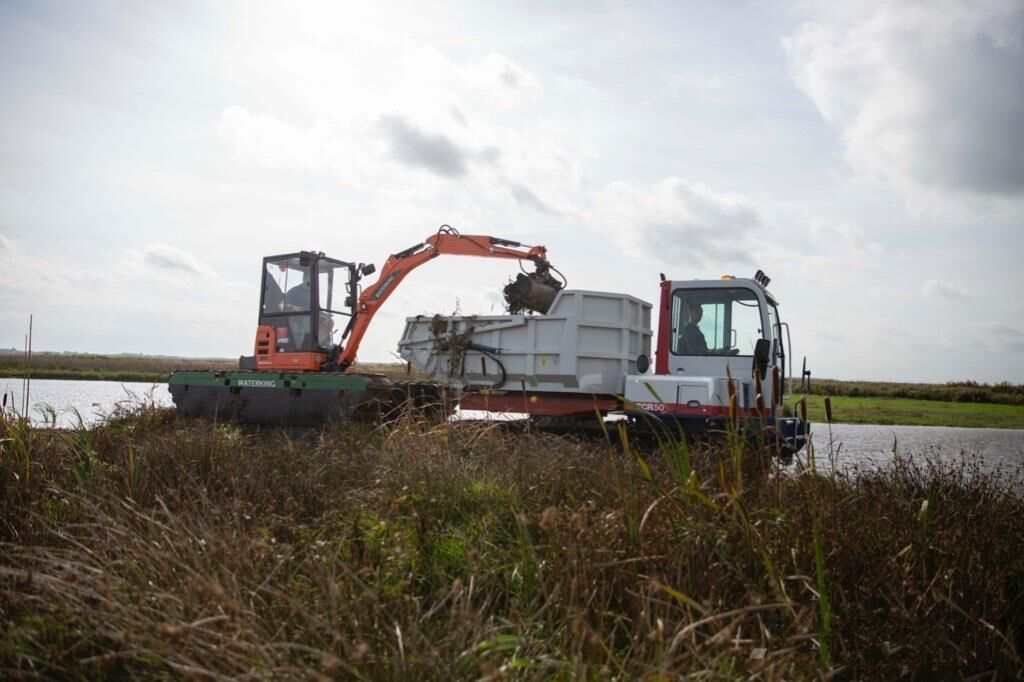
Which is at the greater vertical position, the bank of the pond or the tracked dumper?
the tracked dumper

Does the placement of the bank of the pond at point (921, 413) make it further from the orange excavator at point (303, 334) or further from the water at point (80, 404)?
the water at point (80, 404)

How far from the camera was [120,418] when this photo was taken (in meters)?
11.8

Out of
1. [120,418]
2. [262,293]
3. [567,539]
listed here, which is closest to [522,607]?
[567,539]

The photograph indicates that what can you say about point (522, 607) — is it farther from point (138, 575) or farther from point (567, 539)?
point (138, 575)

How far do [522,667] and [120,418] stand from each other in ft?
34.0

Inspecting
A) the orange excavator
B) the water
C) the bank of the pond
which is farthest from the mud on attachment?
the bank of the pond

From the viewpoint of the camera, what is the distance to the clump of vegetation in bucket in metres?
3.31

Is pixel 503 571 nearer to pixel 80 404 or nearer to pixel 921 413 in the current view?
pixel 80 404

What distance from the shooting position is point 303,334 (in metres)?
15.0

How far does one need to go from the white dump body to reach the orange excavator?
100 cm

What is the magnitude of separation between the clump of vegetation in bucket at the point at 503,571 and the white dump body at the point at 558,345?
464 centimetres

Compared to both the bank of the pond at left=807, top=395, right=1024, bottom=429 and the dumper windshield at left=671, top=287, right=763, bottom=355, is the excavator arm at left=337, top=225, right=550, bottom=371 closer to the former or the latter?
the dumper windshield at left=671, top=287, right=763, bottom=355

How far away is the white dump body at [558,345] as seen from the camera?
11.8m

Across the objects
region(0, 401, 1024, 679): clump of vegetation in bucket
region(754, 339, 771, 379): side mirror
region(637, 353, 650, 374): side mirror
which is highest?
region(754, 339, 771, 379): side mirror
